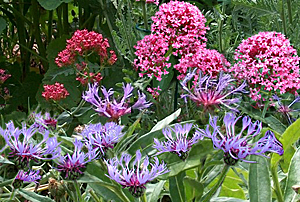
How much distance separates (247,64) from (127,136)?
427mm

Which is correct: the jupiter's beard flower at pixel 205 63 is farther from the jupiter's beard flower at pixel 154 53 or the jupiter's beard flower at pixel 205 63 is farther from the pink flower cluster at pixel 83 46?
the pink flower cluster at pixel 83 46

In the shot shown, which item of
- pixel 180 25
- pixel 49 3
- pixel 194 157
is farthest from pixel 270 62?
pixel 49 3

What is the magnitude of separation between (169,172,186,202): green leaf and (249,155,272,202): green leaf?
82 millimetres

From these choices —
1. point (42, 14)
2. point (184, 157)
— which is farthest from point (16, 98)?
point (184, 157)

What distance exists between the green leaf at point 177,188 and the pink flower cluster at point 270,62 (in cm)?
42

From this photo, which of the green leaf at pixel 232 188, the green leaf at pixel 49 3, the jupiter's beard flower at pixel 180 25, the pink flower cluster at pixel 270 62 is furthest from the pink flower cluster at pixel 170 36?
the green leaf at pixel 49 3

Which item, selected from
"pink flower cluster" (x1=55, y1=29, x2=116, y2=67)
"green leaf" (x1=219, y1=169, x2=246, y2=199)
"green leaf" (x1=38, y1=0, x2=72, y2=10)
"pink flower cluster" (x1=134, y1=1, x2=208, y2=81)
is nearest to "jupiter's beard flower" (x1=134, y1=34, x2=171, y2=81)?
"pink flower cluster" (x1=134, y1=1, x2=208, y2=81)

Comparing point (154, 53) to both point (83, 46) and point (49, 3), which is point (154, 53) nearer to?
point (83, 46)

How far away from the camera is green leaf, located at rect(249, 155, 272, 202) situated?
1.81 ft

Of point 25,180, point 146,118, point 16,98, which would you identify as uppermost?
point 25,180

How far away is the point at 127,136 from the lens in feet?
2.01

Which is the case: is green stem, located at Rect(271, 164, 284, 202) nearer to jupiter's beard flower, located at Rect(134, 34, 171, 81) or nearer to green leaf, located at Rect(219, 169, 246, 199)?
green leaf, located at Rect(219, 169, 246, 199)

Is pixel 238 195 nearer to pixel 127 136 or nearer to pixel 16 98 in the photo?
pixel 127 136

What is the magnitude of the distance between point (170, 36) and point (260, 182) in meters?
0.55
